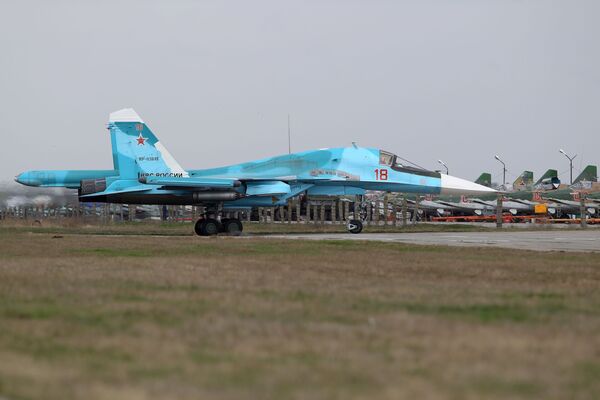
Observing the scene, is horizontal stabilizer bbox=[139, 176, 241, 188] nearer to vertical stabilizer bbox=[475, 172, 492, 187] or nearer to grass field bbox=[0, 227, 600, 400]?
grass field bbox=[0, 227, 600, 400]

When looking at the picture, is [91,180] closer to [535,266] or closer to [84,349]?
[535,266]

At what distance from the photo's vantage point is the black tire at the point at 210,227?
27281 millimetres

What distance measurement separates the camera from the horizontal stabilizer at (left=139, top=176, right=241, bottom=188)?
26.1 m

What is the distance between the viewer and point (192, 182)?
26.1 m

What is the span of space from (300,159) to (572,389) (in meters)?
23.8

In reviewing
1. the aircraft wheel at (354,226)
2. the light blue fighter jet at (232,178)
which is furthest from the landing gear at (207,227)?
the aircraft wheel at (354,226)

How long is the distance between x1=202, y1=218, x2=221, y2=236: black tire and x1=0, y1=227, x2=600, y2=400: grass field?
15.9m

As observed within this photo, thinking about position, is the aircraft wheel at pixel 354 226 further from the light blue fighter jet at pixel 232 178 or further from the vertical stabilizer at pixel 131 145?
the vertical stabilizer at pixel 131 145

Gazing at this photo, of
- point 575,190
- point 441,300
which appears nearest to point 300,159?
point 441,300

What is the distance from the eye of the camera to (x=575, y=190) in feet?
221

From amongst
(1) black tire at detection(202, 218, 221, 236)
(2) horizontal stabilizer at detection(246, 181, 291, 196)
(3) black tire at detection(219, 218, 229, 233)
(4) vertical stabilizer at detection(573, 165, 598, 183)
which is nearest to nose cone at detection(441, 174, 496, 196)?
(2) horizontal stabilizer at detection(246, 181, 291, 196)

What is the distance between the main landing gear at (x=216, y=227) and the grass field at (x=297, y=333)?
15947mm

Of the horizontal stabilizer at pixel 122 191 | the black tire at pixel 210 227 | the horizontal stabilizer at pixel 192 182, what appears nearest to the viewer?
the horizontal stabilizer at pixel 192 182

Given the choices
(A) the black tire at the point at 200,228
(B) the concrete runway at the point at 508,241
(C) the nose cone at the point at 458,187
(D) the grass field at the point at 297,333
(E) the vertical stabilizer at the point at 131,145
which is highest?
(E) the vertical stabilizer at the point at 131,145
